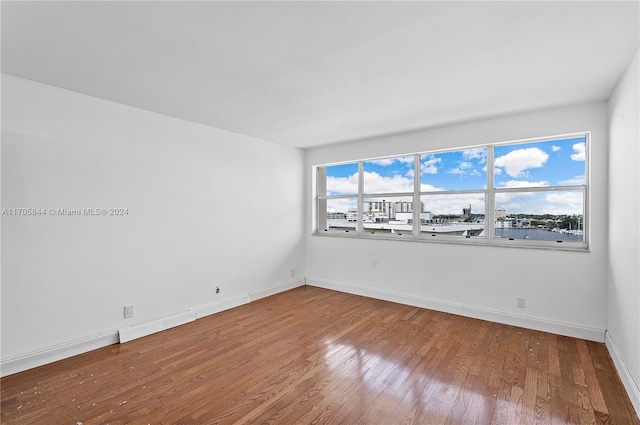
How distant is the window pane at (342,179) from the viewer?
5.49m

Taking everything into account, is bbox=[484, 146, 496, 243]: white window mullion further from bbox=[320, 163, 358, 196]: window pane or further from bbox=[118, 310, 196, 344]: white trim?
bbox=[118, 310, 196, 344]: white trim

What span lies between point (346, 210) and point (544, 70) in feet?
11.8

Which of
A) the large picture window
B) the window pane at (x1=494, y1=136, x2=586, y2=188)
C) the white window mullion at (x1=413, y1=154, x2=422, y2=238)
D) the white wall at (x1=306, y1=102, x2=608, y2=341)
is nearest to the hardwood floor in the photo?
the white wall at (x1=306, y1=102, x2=608, y2=341)

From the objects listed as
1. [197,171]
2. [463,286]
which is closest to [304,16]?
[197,171]

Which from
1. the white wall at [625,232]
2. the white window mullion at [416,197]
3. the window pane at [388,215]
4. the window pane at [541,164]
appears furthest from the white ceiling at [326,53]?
the window pane at [388,215]

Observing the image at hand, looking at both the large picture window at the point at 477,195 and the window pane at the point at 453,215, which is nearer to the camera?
the large picture window at the point at 477,195

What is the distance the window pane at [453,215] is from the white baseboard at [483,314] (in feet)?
3.33

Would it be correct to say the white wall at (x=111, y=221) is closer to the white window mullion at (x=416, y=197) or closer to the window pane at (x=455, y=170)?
the white window mullion at (x=416, y=197)

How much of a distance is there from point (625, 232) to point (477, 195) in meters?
1.72

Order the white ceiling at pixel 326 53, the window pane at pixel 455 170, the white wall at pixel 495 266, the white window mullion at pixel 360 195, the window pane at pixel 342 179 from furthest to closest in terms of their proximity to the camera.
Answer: the window pane at pixel 342 179 < the white window mullion at pixel 360 195 < the window pane at pixel 455 170 < the white wall at pixel 495 266 < the white ceiling at pixel 326 53

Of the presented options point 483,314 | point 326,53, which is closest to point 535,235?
point 483,314

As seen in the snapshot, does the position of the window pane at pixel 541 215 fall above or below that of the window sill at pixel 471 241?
above

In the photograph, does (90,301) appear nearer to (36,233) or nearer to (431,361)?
(36,233)

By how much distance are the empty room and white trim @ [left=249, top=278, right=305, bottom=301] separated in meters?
0.05
